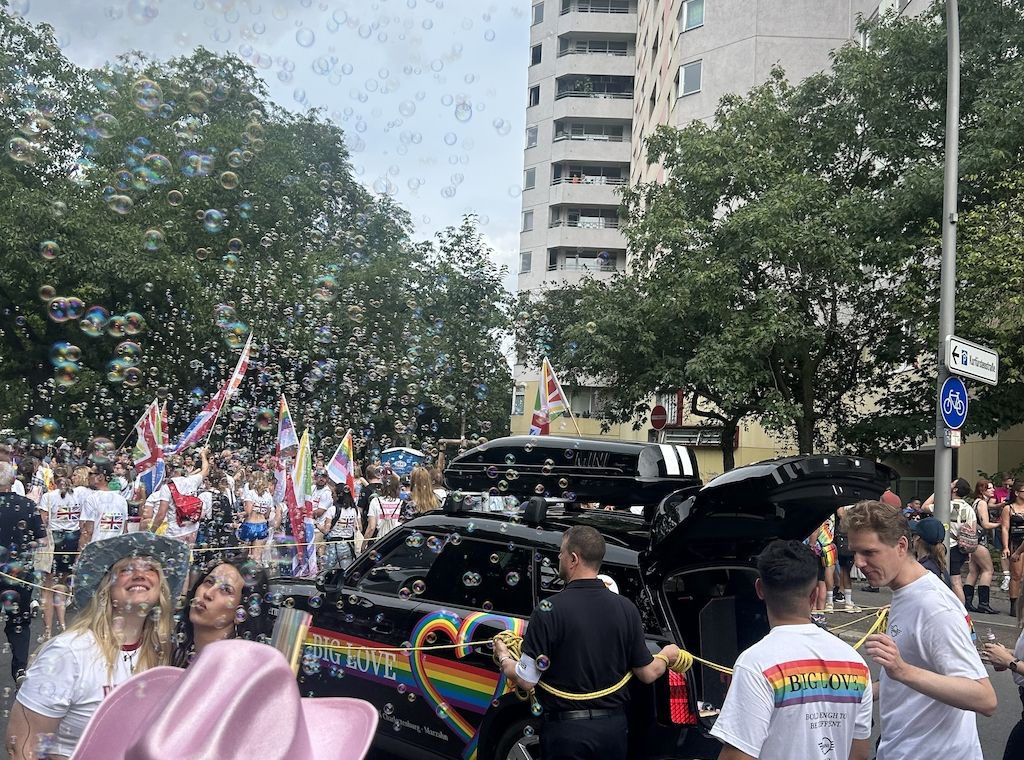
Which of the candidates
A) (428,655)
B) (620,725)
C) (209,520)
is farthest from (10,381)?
(620,725)

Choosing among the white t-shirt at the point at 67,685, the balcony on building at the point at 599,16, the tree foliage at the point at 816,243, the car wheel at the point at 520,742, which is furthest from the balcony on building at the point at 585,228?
the white t-shirt at the point at 67,685

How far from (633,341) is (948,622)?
60.4 ft

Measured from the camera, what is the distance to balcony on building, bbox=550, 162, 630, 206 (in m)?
57.8

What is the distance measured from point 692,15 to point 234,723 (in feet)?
128

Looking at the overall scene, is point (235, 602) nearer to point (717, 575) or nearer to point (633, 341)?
point (717, 575)

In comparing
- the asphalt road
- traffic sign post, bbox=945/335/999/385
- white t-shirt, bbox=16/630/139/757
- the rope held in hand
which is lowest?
the asphalt road

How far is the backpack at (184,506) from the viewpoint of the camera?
1198 cm

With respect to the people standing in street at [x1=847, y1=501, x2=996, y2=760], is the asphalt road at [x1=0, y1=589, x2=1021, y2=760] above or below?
below

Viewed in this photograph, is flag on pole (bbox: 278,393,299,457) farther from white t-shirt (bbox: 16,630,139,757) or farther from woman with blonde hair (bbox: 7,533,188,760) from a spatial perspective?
white t-shirt (bbox: 16,630,139,757)

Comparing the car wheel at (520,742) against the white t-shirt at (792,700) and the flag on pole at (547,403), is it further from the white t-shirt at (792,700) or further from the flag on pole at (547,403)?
the flag on pole at (547,403)

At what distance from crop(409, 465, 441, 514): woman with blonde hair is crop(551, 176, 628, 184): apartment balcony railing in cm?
4887

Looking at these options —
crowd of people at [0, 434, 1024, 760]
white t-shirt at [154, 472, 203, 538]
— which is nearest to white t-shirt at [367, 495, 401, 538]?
white t-shirt at [154, 472, 203, 538]

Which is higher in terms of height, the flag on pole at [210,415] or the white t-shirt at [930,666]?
the flag on pole at [210,415]

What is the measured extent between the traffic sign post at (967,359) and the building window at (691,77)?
88.3 feet
